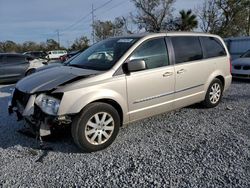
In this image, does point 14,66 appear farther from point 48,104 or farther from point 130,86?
point 130,86

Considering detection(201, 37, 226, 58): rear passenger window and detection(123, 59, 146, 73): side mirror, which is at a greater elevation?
detection(201, 37, 226, 58): rear passenger window

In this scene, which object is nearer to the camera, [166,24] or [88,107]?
[88,107]

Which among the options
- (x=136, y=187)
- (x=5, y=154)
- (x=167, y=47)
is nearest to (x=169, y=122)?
(x=167, y=47)

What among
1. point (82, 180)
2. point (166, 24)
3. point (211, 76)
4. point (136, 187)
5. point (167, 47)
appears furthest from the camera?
point (166, 24)

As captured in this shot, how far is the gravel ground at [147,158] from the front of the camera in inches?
119

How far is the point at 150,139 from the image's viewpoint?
13.7 feet

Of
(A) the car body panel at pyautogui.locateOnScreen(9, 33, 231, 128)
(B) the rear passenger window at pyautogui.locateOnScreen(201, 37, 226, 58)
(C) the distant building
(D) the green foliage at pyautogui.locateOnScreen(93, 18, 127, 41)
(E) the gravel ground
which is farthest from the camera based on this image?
(D) the green foliage at pyautogui.locateOnScreen(93, 18, 127, 41)

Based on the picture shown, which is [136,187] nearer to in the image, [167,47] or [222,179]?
[222,179]

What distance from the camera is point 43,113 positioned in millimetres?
3582

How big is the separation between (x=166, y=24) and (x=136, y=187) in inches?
1380

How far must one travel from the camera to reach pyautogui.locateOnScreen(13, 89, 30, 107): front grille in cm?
379

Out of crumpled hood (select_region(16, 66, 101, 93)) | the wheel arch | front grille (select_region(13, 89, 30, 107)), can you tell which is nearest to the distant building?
the wheel arch

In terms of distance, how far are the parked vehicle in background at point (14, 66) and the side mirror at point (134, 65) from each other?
7.73 m

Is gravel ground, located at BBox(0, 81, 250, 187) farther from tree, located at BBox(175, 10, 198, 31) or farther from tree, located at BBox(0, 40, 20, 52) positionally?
tree, located at BBox(0, 40, 20, 52)
